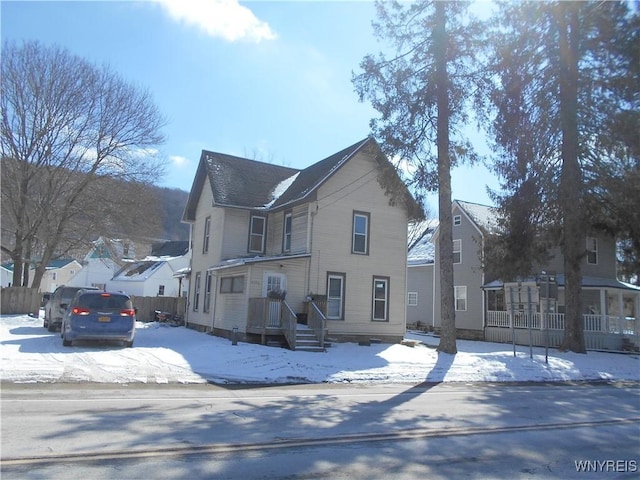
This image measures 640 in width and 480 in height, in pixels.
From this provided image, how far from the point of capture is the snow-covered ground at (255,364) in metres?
12.5

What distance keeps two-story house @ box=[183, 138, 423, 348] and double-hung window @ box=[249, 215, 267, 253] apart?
47 mm

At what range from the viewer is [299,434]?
23.6ft

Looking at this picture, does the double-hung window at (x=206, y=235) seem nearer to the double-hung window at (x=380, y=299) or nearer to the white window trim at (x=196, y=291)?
the white window trim at (x=196, y=291)

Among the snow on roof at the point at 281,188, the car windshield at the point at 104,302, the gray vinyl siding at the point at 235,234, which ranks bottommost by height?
the car windshield at the point at 104,302

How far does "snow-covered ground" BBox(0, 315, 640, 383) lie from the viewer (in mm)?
12477

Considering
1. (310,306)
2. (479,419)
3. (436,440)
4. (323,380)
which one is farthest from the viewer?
(310,306)

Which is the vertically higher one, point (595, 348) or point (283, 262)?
point (283, 262)

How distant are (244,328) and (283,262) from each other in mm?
2981

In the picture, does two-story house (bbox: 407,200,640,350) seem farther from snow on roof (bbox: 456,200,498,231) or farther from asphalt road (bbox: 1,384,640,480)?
asphalt road (bbox: 1,384,640,480)

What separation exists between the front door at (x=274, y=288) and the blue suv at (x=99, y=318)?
4.98m

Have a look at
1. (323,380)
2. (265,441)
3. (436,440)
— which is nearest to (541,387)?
(323,380)

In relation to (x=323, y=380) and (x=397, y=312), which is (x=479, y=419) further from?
(x=397, y=312)

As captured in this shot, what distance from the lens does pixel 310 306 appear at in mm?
19609

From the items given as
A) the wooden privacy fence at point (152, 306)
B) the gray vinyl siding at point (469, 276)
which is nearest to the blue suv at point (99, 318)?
the wooden privacy fence at point (152, 306)
